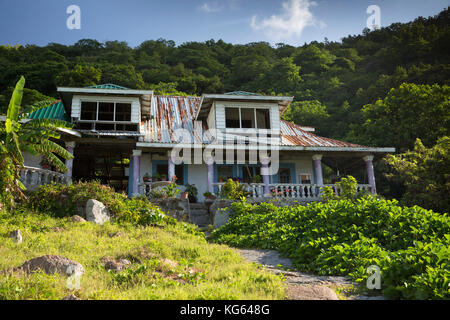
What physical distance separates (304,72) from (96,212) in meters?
39.1

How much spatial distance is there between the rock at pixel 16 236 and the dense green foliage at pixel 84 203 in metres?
2.97

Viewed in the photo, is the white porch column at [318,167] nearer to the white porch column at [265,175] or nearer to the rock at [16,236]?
the white porch column at [265,175]

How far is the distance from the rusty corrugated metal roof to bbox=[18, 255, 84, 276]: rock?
11.2 meters

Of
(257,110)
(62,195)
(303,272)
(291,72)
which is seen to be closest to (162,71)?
(291,72)

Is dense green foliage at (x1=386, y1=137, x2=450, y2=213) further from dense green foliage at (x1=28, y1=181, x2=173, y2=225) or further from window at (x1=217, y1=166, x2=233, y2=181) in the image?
dense green foliage at (x1=28, y1=181, x2=173, y2=225)

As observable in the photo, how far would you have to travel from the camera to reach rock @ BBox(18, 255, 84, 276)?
526 centimetres

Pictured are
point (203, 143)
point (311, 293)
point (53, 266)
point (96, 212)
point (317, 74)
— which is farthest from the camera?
point (317, 74)

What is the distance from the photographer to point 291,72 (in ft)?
132

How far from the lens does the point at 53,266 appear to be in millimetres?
5348

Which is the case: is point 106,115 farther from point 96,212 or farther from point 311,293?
point 311,293

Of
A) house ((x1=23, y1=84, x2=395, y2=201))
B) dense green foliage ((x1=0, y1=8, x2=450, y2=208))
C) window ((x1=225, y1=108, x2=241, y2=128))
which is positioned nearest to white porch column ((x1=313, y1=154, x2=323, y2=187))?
house ((x1=23, y1=84, x2=395, y2=201))

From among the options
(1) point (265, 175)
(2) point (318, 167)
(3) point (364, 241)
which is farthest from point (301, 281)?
(2) point (318, 167)
